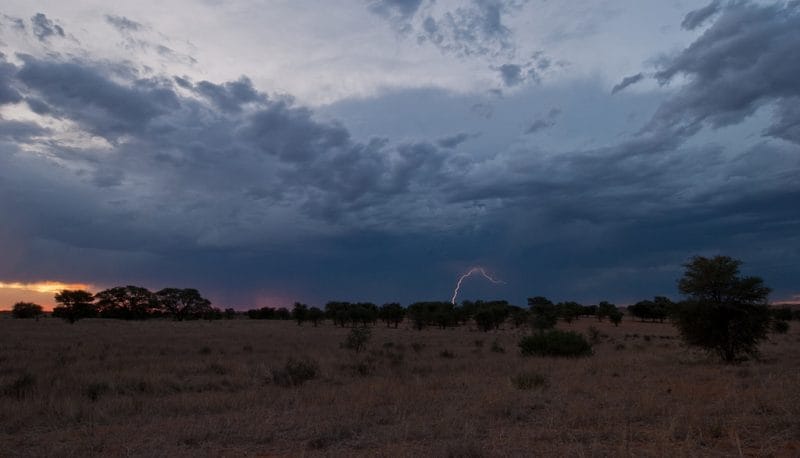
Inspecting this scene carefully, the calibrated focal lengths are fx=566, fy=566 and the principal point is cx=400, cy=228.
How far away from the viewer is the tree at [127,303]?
110812mm

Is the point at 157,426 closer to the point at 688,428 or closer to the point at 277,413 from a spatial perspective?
the point at 277,413

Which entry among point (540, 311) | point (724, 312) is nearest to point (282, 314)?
point (540, 311)

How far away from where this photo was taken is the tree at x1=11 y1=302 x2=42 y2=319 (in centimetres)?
10231

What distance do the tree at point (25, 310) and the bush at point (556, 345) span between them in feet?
335

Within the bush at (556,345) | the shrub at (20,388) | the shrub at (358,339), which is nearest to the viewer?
the shrub at (20,388)

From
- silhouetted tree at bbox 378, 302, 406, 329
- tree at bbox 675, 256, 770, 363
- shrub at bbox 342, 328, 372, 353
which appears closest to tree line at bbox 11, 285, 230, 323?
silhouetted tree at bbox 378, 302, 406, 329

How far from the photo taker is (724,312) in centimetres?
2483

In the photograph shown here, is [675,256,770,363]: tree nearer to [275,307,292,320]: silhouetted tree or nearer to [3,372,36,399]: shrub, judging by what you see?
[3,372,36,399]: shrub

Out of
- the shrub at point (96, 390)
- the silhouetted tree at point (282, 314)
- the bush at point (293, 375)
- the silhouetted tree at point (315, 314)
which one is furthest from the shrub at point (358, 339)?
the silhouetted tree at point (282, 314)

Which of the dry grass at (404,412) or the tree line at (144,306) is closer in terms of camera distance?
the dry grass at (404,412)

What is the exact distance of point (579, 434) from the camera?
401 inches

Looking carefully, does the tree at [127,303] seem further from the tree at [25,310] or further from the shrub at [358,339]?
the shrub at [358,339]

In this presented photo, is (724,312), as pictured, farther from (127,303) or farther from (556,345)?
(127,303)

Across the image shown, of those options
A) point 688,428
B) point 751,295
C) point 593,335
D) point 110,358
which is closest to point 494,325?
point 593,335
